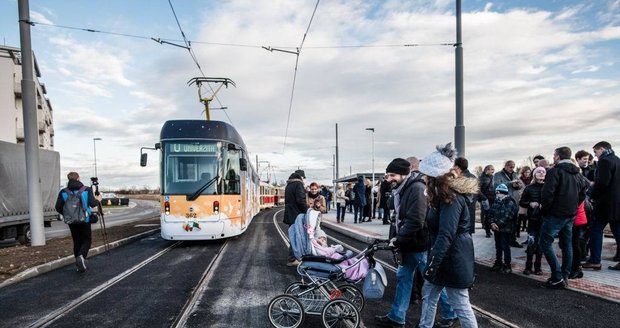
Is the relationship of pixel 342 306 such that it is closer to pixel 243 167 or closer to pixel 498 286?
pixel 498 286

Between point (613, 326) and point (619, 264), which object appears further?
point (619, 264)

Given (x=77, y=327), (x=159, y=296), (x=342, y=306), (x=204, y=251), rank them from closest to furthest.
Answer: (x=342, y=306)
(x=77, y=327)
(x=159, y=296)
(x=204, y=251)

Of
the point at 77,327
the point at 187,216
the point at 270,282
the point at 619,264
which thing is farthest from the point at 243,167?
the point at 619,264

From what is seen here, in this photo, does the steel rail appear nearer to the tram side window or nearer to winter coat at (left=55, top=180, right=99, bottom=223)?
winter coat at (left=55, top=180, right=99, bottom=223)

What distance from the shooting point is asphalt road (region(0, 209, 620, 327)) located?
511 centimetres

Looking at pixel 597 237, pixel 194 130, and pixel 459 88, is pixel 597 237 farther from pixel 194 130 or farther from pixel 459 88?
pixel 194 130

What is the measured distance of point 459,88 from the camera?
32.8ft

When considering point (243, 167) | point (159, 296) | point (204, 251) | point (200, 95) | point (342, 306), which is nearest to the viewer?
point (342, 306)

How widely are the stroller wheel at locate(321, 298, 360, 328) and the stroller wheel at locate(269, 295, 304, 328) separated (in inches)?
11.6

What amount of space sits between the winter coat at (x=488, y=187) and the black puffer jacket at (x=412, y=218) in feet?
21.1

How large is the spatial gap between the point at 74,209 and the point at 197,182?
3652 millimetres

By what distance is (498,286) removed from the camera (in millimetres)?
6598

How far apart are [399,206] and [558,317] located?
2292 millimetres

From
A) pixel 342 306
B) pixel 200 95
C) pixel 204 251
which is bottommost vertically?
pixel 204 251
